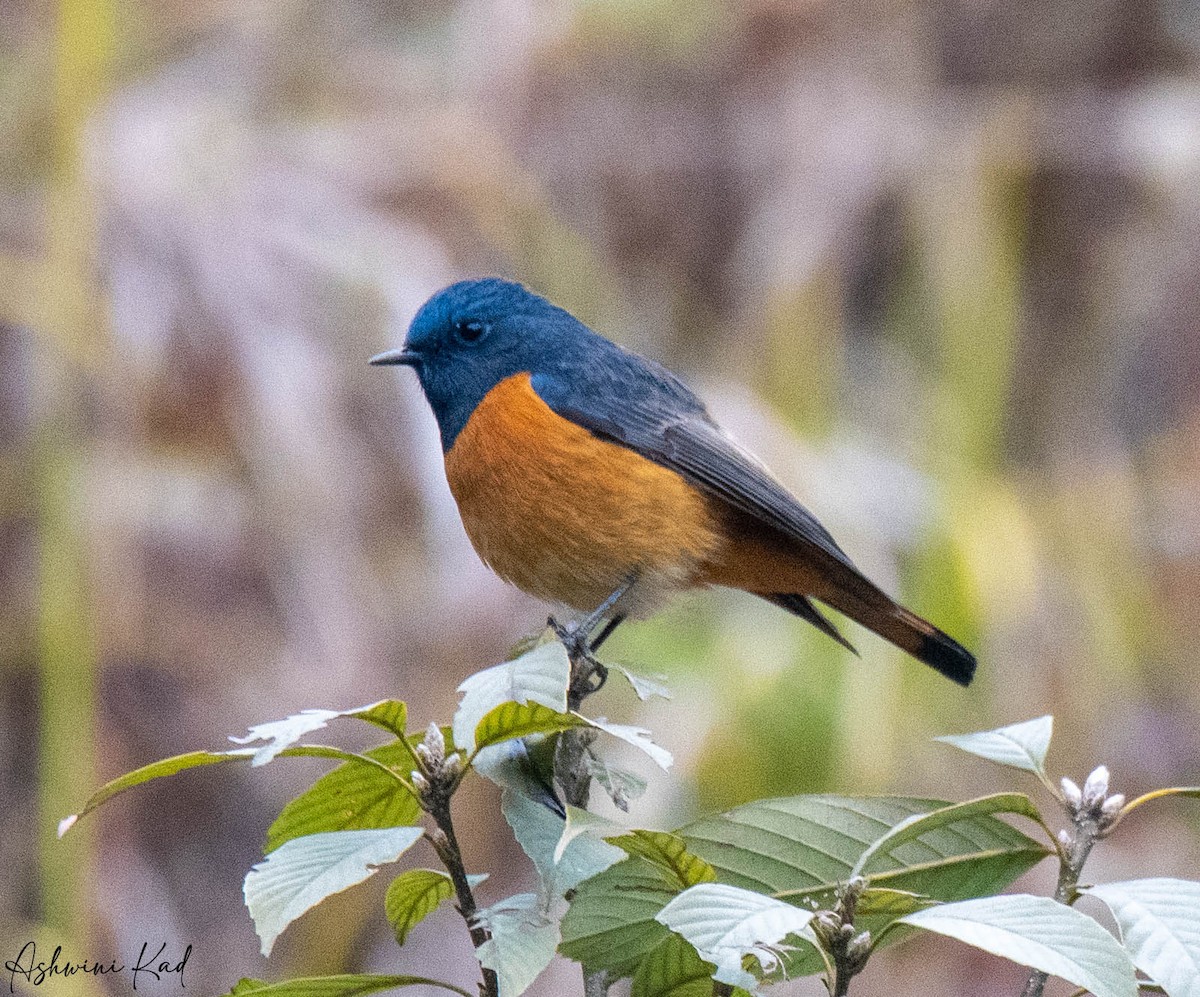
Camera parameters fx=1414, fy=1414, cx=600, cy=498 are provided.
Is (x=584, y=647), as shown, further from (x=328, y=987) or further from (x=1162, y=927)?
(x=1162, y=927)

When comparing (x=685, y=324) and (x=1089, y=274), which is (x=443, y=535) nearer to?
(x=685, y=324)

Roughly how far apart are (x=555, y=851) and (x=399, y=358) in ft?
7.31

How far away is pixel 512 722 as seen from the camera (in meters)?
1.50

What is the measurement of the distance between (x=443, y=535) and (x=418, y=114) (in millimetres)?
2100

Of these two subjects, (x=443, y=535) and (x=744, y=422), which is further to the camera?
(x=744, y=422)

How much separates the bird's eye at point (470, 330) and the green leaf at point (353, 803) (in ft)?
6.47

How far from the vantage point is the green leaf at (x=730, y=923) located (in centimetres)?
127

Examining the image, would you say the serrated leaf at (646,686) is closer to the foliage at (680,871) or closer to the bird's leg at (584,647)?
the foliage at (680,871)

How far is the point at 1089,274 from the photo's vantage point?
6949mm

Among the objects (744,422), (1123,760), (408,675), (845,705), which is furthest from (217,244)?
(1123,760)

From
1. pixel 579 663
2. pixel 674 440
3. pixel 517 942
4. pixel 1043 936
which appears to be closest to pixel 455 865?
pixel 517 942

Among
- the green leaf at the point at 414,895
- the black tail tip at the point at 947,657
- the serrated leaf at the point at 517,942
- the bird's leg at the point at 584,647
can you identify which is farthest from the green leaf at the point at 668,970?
the black tail tip at the point at 947,657

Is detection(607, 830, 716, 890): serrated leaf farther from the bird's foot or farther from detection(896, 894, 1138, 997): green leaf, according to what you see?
the bird's foot

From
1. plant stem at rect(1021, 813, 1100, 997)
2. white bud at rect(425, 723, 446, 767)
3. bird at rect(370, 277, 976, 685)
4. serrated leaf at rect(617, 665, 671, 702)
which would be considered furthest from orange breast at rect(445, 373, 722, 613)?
plant stem at rect(1021, 813, 1100, 997)
